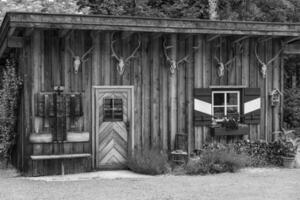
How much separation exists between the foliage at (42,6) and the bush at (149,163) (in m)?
10.7

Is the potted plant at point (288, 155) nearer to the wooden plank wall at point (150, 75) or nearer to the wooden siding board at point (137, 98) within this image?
the wooden plank wall at point (150, 75)

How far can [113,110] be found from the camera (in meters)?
11.3

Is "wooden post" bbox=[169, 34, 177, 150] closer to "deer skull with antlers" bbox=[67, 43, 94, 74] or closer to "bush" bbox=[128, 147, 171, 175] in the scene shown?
"bush" bbox=[128, 147, 171, 175]

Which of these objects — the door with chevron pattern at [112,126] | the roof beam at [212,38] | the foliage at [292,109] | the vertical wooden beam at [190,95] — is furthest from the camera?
the foliage at [292,109]

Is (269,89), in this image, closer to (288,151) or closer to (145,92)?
(288,151)

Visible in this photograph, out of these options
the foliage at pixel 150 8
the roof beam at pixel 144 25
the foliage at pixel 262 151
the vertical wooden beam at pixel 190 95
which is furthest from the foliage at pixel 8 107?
the foliage at pixel 150 8

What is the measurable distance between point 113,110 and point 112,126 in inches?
14.8

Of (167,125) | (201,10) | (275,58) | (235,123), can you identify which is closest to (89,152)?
(167,125)

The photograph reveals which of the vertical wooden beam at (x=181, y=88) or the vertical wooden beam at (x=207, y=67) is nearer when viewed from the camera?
the vertical wooden beam at (x=181, y=88)

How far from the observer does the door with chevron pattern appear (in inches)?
437

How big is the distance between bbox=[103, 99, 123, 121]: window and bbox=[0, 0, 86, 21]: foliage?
32.2 ft

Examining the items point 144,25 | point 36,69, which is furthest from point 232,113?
point 36,69

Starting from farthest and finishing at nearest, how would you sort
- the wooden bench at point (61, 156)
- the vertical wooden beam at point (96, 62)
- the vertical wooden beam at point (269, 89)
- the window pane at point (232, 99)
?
the vertical wooden beam at point (269, 89), the window pane at point (232, 99), the vertical wooden beam at point (96, 62), the wooden bench at point (61, 156)

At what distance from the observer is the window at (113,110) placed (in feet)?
36.7
